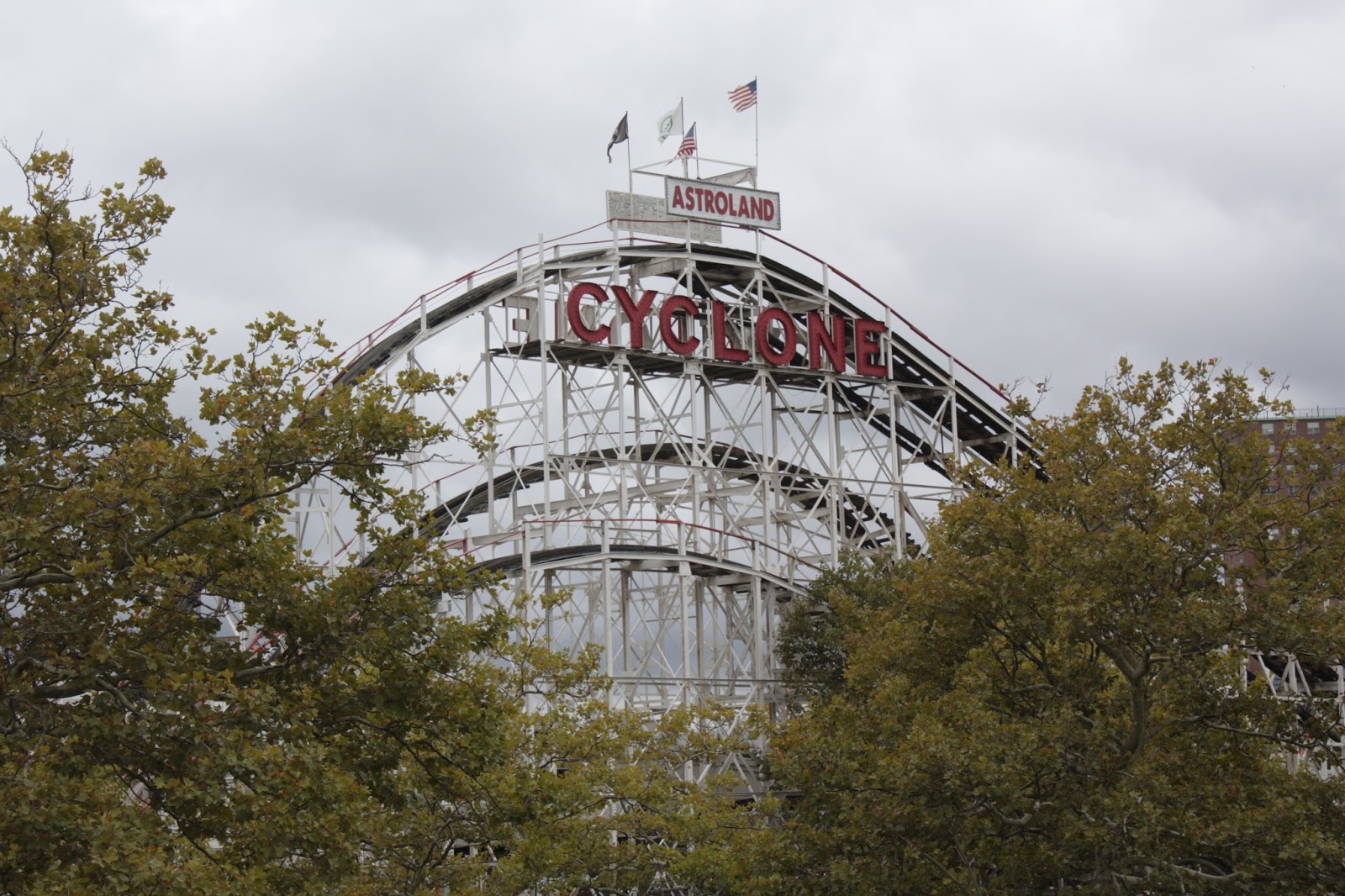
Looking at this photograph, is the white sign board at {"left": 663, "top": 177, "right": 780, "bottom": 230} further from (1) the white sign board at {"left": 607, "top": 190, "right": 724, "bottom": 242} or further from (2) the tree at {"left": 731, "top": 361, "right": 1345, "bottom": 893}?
(2) the tree at {"left": 731, "top": 361, "right": 1345, "bottom": 893}

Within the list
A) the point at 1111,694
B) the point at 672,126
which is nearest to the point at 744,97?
the point at 672,126

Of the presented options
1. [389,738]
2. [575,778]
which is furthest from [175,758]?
[575,778]

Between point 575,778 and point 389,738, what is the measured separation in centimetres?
1073

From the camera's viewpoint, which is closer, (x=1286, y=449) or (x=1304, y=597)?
(x=1304, y=597)

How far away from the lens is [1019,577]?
28344 millimetres

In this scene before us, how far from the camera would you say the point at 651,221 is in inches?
1860

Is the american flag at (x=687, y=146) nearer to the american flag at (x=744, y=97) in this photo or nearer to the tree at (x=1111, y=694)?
the american flag at (x=744, y=97)

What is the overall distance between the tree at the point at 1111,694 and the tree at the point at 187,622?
7626 mm

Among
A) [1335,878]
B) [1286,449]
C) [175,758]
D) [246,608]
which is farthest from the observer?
[1286,449]

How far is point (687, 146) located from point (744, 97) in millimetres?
3274

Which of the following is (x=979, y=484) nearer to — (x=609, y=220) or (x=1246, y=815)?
(x=1246, y=815)

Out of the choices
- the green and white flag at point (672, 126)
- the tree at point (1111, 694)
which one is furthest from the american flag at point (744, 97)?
the tree at point (1111, 694)

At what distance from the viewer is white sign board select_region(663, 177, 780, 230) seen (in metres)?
47.8

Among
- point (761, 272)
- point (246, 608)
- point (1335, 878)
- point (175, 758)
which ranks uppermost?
point (761, 272)
